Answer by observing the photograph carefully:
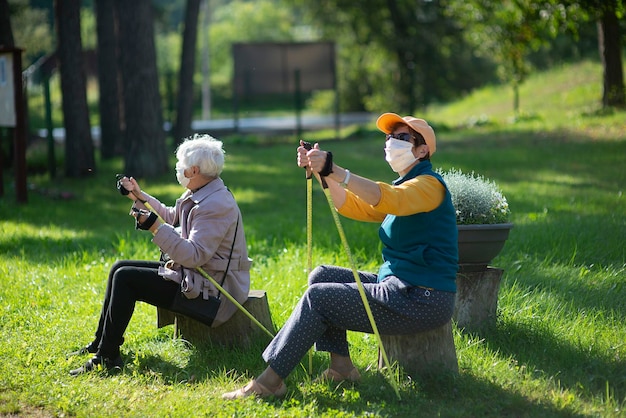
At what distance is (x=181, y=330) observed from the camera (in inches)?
237

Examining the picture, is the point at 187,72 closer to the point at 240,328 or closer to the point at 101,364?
the point at 240,328

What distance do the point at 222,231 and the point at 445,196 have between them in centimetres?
150

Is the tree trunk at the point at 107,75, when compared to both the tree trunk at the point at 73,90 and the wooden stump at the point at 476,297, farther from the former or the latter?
the wooden stump at the point at 476,297

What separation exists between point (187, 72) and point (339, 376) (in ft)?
43.1

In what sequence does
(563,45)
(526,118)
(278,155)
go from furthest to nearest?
(563,45) → (526,118) → (278,155)

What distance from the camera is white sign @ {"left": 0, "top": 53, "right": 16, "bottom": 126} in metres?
11.9

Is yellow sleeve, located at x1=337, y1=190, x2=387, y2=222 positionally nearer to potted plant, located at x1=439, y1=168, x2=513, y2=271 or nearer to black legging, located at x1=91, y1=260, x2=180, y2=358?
potted plant, located at x1=439, y1=168, x2=513, y2=271

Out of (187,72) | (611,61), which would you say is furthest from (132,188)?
(611,61)

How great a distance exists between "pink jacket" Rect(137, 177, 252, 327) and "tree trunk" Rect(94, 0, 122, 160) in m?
12.8

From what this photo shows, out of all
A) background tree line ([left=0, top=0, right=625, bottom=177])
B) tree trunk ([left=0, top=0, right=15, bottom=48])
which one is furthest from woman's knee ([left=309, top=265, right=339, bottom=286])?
tree trunk ([left=0, top=0, right=15, bottom=48])

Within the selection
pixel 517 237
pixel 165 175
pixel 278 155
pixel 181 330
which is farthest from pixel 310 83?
pixel 181 330

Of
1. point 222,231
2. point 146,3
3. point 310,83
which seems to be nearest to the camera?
point 222,231

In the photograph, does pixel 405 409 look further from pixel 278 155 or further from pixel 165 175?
pixel 278 155

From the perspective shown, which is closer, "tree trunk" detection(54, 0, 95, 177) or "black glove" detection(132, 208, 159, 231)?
"black glove" detection(132, 208, 159, 231)
